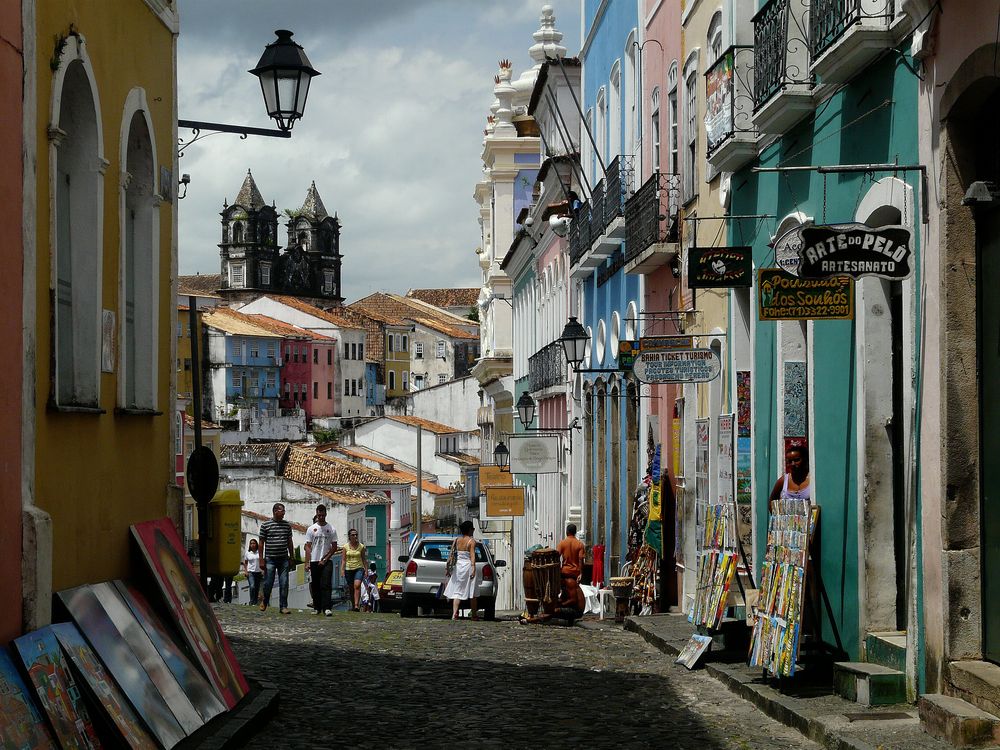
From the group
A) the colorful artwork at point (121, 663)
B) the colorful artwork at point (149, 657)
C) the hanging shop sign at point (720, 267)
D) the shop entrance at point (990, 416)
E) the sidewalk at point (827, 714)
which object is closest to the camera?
the colorful artwork at point (121, 663)

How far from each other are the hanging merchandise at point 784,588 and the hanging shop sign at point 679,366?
3522 millimetres

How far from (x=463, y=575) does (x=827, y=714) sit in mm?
14813

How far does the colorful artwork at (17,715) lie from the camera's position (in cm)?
716

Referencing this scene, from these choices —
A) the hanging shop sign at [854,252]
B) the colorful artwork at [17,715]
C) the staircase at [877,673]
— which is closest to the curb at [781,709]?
the staircase at [877,673]

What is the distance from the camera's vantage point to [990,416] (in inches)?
368

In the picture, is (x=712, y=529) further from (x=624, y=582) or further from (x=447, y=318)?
(x=447, y=318)

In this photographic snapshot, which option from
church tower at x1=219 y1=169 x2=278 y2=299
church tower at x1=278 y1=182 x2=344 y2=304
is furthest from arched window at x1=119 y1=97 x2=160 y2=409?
church tower at x1=278 y1=182 x2=344 y2=304

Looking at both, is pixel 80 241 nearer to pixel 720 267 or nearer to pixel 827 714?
pixel 827 714

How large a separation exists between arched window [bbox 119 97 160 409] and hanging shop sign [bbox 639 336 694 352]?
545 centimetres

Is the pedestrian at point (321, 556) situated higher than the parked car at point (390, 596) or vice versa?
the pedestrian at point (321, 556)

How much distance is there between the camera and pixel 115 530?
10781 mm

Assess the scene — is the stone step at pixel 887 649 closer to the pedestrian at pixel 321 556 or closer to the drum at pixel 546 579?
the drum at pixel 546 579

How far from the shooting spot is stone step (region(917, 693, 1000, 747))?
8570mm

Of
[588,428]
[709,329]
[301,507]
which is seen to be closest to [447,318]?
[301,507]
